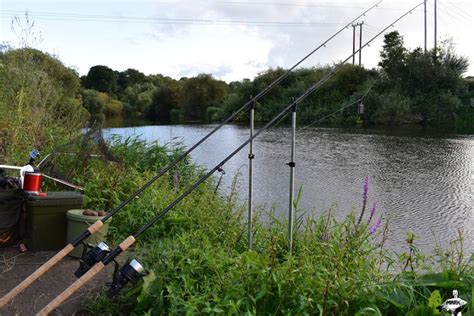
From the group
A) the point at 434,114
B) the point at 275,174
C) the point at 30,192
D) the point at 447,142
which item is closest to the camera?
the point at 30,192

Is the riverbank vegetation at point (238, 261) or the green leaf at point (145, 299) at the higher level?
the riverbank vegetation at point (238, 261)

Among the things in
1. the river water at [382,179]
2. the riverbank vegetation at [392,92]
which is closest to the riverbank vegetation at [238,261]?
the river water at [382,179]

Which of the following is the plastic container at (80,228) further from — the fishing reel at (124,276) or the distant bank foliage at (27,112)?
the distant bank foliage at (27,112)

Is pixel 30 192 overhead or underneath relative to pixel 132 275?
overhead

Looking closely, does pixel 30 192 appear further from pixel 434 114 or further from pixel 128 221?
pixel 434 114

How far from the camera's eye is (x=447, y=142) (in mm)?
17266

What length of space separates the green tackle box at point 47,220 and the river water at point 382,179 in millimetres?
1993

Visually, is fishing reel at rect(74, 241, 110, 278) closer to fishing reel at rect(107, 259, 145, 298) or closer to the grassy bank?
fishing reel at rect(107, 259, 145, 298)

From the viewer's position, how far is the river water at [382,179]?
6.48 meters

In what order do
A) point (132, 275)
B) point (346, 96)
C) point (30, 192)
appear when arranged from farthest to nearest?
point (346, 96) → point (30, 192) → point (132, 275)

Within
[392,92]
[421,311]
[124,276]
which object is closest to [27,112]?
[124,276]

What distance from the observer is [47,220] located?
3.63 metres

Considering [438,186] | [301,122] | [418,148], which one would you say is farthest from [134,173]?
[301,122]

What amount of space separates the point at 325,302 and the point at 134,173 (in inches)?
131
